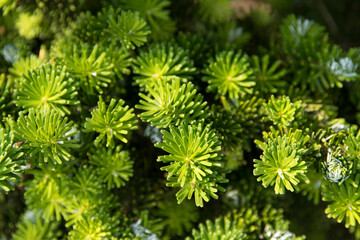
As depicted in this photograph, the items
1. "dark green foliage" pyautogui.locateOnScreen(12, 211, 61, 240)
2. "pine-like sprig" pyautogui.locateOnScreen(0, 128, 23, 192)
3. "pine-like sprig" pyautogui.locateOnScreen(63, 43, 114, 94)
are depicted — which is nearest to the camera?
"pine-like sprig" pyautogui.locateOnScreen(0, 128, 23, 192)

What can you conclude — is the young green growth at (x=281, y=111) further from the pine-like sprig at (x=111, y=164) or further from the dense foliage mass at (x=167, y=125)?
the pine-like sprig at (x=111, y=164)

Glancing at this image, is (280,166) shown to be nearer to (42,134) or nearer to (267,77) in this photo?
(267,77)

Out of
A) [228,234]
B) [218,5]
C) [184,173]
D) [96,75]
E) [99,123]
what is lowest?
[228,234]

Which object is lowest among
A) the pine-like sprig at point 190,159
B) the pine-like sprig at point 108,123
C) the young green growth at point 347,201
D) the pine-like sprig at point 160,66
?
the young green growth at point 347,201

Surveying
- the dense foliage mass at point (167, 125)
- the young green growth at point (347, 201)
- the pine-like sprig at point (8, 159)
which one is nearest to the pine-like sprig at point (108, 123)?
the dense foliage mass at point (167, 125)

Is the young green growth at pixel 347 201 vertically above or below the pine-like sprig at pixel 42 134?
below

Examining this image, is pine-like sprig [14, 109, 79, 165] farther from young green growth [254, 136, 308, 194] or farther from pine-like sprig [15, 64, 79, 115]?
young green growth [254, 136, 308, 194]

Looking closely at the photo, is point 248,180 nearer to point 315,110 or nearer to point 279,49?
point 315,110

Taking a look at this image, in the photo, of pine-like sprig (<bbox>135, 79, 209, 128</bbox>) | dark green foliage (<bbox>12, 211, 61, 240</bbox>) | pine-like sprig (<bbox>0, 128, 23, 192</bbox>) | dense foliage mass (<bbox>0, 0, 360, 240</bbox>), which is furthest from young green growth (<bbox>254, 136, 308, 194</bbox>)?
dark green foliage (<bbox>12, 211, 61, 240</bbox>)

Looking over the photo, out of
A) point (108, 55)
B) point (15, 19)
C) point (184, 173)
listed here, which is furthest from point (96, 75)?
point (15, 19)
